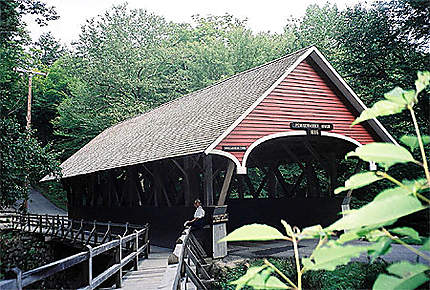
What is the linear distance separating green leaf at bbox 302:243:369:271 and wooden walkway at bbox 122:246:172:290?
693 centimetres

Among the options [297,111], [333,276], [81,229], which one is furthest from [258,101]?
[81,229]

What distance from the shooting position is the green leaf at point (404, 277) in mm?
Answer: 799

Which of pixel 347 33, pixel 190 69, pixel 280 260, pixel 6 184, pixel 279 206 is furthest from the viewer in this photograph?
pixel 190 69

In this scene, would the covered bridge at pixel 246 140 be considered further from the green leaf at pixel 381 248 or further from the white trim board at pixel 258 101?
the green leaf at pixel 381 248

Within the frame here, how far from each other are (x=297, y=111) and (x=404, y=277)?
1153 cm

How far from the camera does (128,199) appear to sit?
18031 mm

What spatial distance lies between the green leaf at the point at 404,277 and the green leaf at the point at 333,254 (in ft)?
0.23

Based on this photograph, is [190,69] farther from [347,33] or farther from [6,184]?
[6,184]

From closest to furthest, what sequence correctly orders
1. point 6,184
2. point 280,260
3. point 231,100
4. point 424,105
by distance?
point 280,260
point 6,184
point 231,100
point 424,105

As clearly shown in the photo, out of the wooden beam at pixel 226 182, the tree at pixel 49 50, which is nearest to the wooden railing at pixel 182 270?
the wooden beam at pixel 226 182

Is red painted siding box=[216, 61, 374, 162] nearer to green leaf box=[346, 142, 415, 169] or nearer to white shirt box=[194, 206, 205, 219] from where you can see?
white shirt box=[194, 206, 205, 219]

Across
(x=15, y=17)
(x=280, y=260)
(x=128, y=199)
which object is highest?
(x=15, y=17)

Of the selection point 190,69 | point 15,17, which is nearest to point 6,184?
point 15,17

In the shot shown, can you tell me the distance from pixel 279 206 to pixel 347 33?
988 cm
